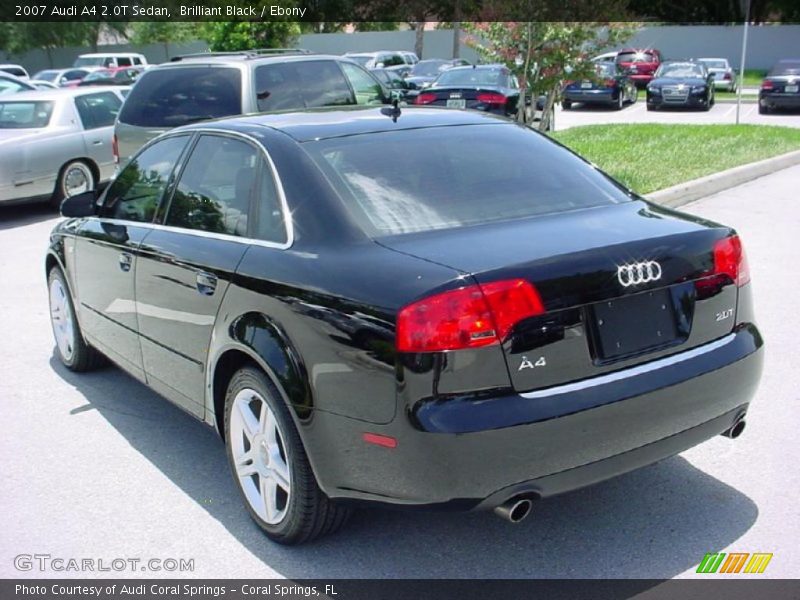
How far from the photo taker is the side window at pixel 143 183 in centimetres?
464

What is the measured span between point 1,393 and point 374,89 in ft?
19.7

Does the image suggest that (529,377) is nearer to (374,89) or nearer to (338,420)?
(338,420)

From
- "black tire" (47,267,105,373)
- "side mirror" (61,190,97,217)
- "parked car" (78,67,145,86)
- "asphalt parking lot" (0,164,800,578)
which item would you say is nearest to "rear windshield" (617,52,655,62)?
"parked car" (78,67,145,86)

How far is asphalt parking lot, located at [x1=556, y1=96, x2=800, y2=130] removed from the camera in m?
24.2

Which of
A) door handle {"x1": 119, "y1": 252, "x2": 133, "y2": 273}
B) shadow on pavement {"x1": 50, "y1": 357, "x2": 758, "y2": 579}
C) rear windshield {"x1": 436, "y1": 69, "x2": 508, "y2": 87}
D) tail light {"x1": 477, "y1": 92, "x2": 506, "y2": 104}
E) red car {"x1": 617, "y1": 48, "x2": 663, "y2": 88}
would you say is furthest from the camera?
red car {"x1": 617, "y1": 48, "x2": 663, "y2": 88}

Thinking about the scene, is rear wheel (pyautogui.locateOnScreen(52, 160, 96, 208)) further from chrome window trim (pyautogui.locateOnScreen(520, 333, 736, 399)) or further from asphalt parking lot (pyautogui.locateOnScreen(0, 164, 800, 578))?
chrome window trim (pyautogui.locateOnScreen(520, 333, 736, 399))

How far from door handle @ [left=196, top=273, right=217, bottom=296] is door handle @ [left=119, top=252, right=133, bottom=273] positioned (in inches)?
31.4

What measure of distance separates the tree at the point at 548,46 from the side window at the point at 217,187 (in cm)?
939

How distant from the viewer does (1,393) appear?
5586 mm

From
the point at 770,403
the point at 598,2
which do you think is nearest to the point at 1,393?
the point at 770,403

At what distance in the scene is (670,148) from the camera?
1472 cm

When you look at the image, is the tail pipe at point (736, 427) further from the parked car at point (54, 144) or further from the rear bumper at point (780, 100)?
the rear bumper at point (780, 100)

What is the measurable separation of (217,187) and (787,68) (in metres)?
26.1

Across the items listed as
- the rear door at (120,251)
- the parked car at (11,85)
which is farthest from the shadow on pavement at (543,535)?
the parked car at (11,85)
